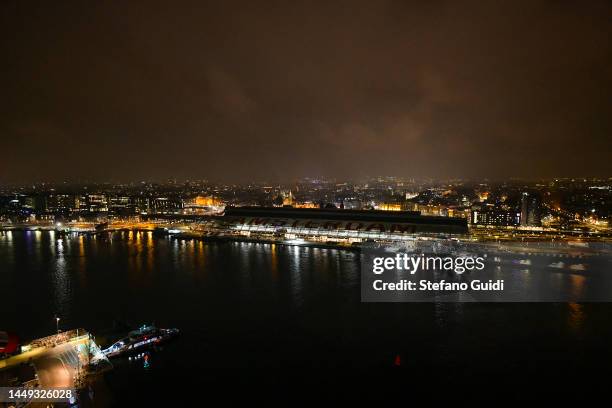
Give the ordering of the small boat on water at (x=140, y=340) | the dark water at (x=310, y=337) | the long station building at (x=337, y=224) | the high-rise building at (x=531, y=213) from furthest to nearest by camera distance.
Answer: the high-rise building at (x=531, y=213) → the long station building at (x=337, y=224) → the small boat on water at (x=140, y=340) → the dark water at (x=310, y=337)

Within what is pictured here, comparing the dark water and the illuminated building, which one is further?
the illuminated building

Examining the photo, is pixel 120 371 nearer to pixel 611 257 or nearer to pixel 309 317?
pixel 309 317

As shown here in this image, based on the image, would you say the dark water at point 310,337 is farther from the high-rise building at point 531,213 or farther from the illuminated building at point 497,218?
the high-rise building at point 531,213

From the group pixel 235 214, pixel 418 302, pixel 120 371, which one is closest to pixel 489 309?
pixel 418 302

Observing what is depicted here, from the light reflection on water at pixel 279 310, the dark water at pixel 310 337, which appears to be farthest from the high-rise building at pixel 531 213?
the dark water at pixel 310 337

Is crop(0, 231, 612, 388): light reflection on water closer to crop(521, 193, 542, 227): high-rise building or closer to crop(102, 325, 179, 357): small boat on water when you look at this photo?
crop(102, 325, 179, 357): small boat on water

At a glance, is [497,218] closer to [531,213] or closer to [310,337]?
[531,213]

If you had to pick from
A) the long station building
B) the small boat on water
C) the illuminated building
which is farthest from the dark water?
the illuminated building
